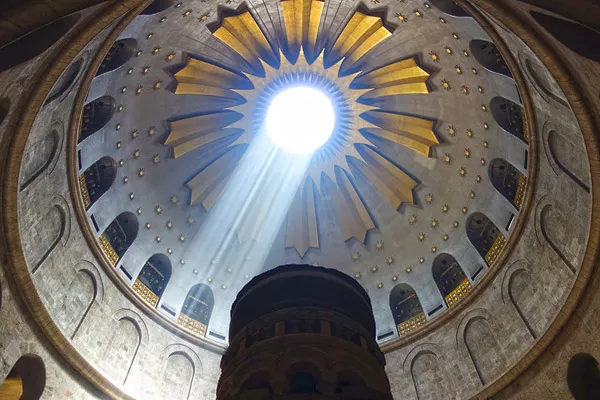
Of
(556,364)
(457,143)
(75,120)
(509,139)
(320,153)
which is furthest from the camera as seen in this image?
(320,153)

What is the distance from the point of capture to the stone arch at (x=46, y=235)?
514 inches

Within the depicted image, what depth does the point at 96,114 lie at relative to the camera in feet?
53.7

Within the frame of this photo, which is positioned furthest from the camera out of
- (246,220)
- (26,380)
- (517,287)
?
(246,220)

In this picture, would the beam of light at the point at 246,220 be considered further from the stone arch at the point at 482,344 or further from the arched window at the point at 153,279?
the stone arch at the point at 482,344

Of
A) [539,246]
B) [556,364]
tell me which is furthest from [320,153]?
[556,364]

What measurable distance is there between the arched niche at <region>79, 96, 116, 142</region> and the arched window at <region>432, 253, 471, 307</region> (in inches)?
489

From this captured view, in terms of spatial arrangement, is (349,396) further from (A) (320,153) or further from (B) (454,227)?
(A) (320,153)

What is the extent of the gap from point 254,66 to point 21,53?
10518 mm

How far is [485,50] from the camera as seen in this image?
15.3 m

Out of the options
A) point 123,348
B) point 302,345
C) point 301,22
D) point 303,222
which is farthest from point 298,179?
point 302,345

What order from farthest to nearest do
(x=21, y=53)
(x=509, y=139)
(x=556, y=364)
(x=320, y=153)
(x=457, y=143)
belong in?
(x=320, y=153) → (x=457, y=143) → (x=509, y=139) → (x=556, y=364) → (x=21, y=53)

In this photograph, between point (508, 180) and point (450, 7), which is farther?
point (508, 180)

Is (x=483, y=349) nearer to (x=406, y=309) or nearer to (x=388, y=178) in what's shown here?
(x=406, y=309)

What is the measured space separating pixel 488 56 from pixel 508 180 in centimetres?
412
